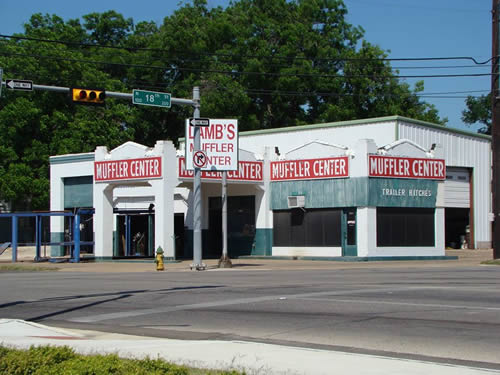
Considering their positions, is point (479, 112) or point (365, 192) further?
point (479, 112)

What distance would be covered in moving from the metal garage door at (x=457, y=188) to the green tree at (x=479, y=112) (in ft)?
141

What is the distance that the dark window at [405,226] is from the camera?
121 ft

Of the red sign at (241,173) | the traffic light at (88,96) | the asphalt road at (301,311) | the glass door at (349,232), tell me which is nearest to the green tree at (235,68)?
the red sign at (241,173)

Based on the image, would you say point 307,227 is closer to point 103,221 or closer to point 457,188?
point 103,221

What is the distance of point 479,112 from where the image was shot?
3499 inches

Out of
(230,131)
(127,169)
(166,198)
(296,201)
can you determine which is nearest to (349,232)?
(296,201)

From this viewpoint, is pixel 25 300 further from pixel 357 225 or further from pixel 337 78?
pixel 337 78

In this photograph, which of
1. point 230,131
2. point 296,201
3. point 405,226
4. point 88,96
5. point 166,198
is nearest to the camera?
point 88,96

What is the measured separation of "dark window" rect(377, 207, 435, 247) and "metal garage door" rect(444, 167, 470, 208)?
7.72m

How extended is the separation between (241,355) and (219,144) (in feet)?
70.9

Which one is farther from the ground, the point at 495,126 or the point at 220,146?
the point at 495,126

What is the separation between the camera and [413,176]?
37.5 m

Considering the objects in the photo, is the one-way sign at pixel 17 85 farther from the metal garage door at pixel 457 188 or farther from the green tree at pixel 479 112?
the green tree at pixel 479 112

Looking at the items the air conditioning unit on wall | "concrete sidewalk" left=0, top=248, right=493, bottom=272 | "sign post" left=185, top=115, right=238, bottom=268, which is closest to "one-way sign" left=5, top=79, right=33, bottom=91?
"sign post" left=185, top=115, right=238, bottom=268
